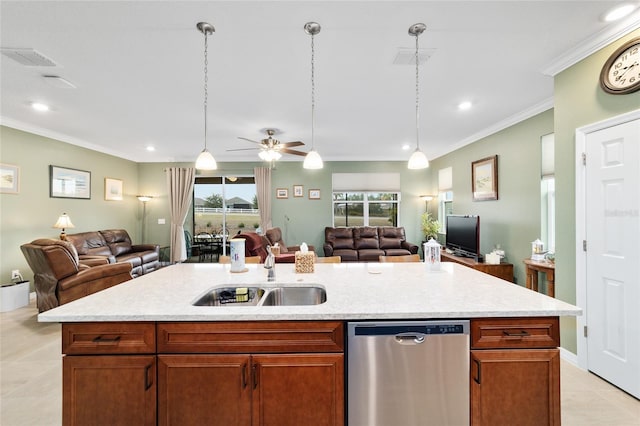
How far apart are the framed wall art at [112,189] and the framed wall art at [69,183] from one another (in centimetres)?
42

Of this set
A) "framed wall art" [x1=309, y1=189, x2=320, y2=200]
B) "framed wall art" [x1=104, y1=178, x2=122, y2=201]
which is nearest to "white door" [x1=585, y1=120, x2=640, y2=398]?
"framed wall art" [x1=309, y1=189, x2=320, y2=200]

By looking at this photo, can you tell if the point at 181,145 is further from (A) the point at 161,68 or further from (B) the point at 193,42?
(B) the point at 193,42

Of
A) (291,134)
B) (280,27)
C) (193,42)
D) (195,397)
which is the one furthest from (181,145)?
(195,397)

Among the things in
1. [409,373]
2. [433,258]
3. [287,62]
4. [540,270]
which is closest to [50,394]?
[409,373]

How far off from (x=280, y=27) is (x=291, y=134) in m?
2.73

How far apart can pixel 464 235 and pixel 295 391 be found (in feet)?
14.5

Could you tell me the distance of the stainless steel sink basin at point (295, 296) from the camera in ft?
5.81

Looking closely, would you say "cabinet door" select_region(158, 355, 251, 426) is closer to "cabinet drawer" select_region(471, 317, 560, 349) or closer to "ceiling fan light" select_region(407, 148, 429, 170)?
"cabinet drawer" select_region(471, 317, 560, 349)

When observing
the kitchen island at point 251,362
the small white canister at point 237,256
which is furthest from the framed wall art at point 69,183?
the kitchen island at point 251,362

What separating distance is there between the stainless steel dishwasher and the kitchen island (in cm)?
5

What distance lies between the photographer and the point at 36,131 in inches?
171

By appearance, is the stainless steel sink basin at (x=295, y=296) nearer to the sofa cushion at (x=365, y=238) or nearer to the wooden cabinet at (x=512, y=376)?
the wooden cabinet at (x=512, y=376)

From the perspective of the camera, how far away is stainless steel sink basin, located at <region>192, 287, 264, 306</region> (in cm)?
168

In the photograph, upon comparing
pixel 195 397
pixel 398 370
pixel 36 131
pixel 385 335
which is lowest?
pixel 195 397
